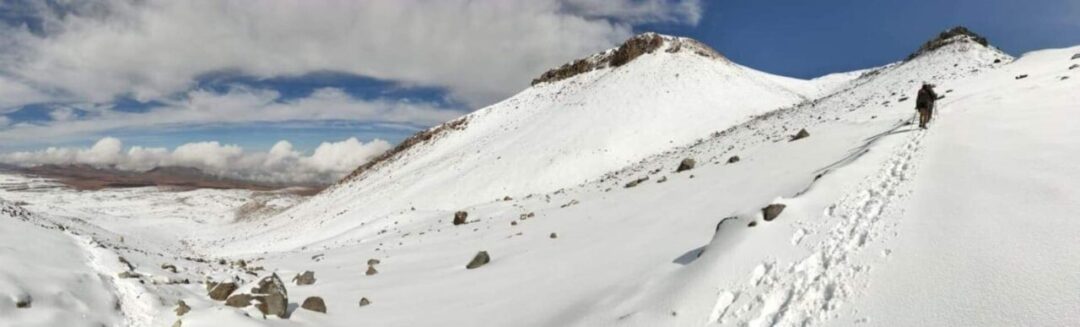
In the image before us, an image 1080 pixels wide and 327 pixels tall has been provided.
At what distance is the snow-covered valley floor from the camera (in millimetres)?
6730

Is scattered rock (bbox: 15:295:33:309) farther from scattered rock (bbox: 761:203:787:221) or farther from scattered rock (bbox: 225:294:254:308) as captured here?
scattered rock (bbox: 761:203:787:221)

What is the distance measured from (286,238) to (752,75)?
5698 centimetres

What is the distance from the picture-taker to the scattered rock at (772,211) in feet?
33.7

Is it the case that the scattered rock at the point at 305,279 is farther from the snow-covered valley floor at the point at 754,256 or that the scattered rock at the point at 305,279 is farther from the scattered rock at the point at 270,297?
the scattered rock at the point at 270,297

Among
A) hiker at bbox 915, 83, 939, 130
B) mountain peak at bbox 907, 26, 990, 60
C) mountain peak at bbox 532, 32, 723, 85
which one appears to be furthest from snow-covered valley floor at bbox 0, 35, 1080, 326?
mountain peak at bbox 532, 32, 723, 85

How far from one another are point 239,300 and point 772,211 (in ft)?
36.0

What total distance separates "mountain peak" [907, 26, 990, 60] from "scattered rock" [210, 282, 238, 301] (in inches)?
2432

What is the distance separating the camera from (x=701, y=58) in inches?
2564

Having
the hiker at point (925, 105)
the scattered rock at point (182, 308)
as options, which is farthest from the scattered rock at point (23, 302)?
the hiker at point (925, 105)

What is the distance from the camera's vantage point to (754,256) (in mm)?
8773

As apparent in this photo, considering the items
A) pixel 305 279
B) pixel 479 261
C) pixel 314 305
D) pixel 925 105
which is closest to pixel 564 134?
pixel 925 105

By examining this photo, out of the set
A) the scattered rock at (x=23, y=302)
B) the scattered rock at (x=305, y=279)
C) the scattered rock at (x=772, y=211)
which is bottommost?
the scattered rock at (x=305, y=279)

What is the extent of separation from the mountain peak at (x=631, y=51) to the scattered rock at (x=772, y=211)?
6051 centimetres

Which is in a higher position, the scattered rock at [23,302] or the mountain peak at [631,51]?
the mountain peak at [631,51]
